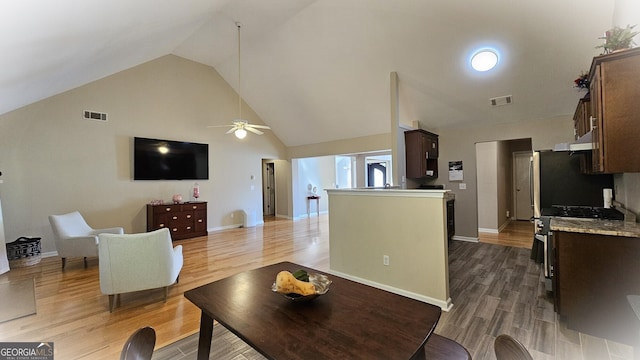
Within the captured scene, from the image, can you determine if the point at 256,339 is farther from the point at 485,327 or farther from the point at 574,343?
the point at 574,343

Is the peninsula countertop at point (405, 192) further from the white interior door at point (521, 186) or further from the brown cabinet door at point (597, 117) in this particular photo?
the white interior door at point (521, 186)

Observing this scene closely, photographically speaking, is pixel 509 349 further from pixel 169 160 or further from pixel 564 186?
pixel 169 160

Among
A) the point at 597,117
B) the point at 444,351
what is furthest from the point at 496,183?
the point at 444,351

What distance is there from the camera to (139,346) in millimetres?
826

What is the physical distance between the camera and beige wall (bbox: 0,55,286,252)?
4.46m

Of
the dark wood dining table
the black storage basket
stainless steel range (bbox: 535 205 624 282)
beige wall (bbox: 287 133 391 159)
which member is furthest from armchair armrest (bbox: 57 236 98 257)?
stainless steel range (bbox: 535 205 624 282)

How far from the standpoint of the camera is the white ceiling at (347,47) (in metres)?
2.45

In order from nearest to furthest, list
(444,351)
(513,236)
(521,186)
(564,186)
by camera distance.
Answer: (444,351)
(564,186)
(513,236)
(521,186)

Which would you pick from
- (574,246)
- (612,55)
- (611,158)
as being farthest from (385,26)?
(574,246)

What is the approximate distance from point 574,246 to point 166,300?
4.05 m

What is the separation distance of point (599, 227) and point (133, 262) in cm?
435

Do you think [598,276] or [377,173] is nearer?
[598,276]

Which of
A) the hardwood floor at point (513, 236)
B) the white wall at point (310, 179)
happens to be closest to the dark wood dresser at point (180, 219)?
the white wall at point (310, 179)

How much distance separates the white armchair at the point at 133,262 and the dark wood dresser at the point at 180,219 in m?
2.98
